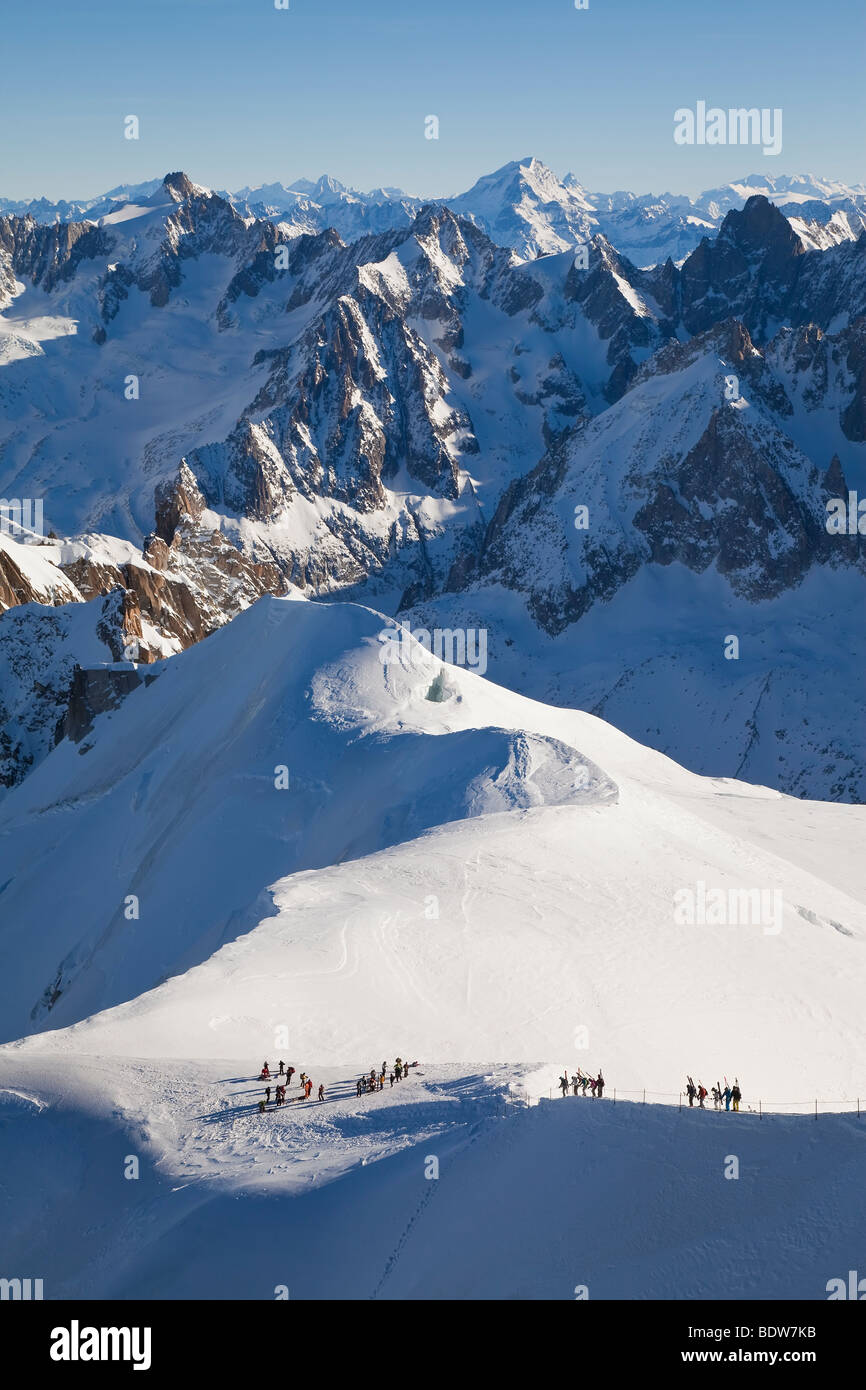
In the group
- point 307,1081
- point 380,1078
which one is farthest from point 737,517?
point 307,1081

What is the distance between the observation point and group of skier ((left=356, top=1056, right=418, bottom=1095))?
3847 centimetres

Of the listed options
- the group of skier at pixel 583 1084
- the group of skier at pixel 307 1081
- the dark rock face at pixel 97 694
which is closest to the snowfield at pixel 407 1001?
the group of skier at pixel 307 1081

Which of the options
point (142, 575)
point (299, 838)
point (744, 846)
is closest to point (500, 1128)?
point (299, 838)

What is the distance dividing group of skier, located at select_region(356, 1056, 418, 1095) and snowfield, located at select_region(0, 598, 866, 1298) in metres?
1.02

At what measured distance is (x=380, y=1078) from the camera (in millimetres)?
38750

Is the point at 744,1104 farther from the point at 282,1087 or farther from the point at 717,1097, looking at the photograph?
the point at 282,1087

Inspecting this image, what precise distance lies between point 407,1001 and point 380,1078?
8.84 m

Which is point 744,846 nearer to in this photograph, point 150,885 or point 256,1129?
point 150,885

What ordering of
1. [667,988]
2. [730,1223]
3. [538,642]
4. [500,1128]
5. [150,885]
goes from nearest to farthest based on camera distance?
[730,1223] → [500,1128] → [667,988] → [150,885] → [538,642]

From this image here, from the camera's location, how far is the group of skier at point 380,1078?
38.5 meters

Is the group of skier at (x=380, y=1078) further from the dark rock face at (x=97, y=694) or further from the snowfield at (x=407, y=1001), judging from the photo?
the dark rock face at (x=97, y=694)

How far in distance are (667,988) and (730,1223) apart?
21871 millimetres

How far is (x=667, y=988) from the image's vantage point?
171 ft

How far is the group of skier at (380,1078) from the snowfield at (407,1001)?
3.34ft
